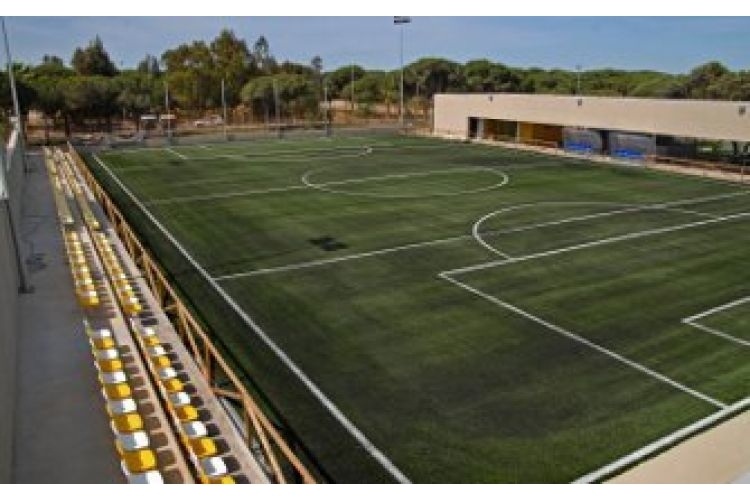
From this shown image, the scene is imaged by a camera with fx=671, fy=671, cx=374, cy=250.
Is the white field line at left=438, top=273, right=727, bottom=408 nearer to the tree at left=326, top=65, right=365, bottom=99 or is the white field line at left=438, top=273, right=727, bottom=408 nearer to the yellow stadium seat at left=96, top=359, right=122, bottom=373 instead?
the yellow stadium seat at left=96, top=359, right=122, bottom=373

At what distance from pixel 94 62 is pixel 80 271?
343 ft

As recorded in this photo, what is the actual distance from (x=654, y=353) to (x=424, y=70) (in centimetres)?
9498

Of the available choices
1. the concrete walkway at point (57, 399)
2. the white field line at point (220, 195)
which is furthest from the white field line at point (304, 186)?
the concrete walkway at point (57, 399)

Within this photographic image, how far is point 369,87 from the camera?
345ft

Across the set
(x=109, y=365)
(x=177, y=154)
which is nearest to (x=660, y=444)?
(x=109, y=365)

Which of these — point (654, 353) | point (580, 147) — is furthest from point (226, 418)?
point (580, 147)

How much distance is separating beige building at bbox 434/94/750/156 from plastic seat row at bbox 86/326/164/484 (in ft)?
120

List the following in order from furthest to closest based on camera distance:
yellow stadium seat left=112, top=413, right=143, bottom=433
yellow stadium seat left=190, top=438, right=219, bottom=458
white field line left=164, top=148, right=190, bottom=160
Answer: white field line left=164, top=148, right=190, bottom=160 → yellow stadium seat left=112, top=413, right=143, bottom=433 → yellow stadium seat left=190, top=438, right=219, bottom=458

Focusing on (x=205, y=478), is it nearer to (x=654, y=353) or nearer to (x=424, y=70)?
(x=654, y=353)

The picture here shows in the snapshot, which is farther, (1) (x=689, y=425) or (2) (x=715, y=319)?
(2) (x=715, y=319)

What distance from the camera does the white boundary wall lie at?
39.1 m

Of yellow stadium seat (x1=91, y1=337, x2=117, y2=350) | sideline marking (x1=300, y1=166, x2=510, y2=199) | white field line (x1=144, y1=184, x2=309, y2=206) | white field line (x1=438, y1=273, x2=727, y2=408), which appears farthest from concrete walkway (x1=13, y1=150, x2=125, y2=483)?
sideline marking (x1=300, y1=166, x2=510, y2=199)

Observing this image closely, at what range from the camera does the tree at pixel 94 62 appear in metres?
112

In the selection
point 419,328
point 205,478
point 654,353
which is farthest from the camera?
point 419,328
